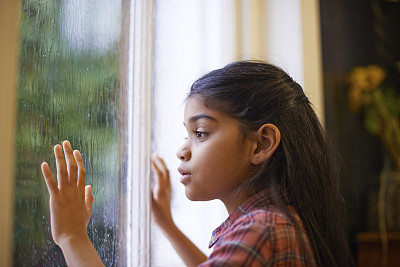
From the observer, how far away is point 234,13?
1314 mm

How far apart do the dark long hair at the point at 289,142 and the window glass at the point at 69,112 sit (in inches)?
8.5

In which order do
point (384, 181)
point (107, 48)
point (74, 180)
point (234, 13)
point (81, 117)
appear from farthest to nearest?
point (384, 181), point (234, 13), point (107, 48), point (81, 117), point (74, 180)

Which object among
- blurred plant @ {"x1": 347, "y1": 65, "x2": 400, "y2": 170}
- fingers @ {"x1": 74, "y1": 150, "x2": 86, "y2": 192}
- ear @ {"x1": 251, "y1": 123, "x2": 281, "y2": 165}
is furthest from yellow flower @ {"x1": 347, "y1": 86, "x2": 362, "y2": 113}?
fingers @ {"x1": 74, "y1": 150, "x2": 86, "y2": 192}

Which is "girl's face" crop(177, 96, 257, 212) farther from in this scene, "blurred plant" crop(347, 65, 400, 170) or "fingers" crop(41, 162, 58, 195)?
"blurred plant" crop(347, 65, 400, 170)

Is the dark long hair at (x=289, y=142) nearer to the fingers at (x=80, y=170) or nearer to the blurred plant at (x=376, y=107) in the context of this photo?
the fingers at (x=80, y=170)

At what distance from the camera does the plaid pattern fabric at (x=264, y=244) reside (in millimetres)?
609

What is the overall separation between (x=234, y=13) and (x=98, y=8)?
531 millimetres

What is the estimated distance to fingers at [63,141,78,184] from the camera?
72 cm

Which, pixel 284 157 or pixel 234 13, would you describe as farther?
pixel 234 13

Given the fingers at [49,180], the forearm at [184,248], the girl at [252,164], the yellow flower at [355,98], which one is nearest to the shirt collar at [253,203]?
the girl at [252,164]

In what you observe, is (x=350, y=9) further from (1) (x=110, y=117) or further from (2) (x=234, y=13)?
(1) (x=110, y=117)

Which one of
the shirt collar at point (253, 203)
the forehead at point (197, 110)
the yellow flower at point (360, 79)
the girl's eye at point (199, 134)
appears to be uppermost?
the yellow flower at point (360, 79)

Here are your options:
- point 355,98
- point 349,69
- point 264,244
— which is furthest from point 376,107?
point 264,244

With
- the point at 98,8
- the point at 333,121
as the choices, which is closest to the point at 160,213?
the point at 98,8
